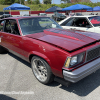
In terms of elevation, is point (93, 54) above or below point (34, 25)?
below

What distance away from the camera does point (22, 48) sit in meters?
3.22

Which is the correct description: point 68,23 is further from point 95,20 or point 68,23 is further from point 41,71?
point 41,71

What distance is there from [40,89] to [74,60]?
43.9 inches

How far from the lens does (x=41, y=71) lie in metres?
2.93

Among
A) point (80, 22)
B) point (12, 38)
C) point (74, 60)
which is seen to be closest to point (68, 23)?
point (80, 22)

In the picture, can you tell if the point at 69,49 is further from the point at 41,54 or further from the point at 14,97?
the point at 14,97

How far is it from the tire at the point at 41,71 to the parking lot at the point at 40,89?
16cm

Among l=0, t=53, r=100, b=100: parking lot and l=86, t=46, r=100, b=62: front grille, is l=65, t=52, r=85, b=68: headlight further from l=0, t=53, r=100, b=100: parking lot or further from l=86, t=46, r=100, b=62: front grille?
l=0, t=53, r=100, b=100: parking lot

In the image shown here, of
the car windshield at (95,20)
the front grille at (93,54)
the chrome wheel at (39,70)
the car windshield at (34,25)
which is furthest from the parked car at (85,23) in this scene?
the chrome wheel at (39,70)

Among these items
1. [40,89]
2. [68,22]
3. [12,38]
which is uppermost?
[68,22]

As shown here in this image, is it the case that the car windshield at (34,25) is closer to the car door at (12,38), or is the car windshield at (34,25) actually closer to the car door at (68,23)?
the car door at (12,38)

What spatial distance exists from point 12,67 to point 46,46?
2.00 metres

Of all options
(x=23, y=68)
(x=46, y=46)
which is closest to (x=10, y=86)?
(x=23, y=68)

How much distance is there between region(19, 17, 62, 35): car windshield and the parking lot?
1275 millimetres
